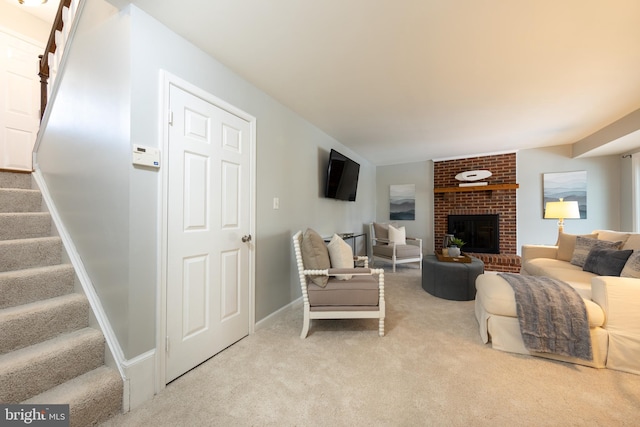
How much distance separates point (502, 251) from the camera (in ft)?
16.1

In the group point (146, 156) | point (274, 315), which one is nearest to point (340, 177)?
point (274, 315)

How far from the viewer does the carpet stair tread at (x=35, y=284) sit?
145 cm

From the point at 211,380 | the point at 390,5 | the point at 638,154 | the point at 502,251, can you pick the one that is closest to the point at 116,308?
the point at 211,380

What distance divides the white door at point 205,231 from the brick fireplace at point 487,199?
179 inches

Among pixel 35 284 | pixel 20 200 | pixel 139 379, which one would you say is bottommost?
pixel 139 379

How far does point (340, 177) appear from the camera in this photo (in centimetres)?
386

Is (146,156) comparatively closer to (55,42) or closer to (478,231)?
(55,42)

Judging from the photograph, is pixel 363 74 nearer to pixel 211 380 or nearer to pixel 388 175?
pixel 211 380

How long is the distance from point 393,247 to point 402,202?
65.3 inches

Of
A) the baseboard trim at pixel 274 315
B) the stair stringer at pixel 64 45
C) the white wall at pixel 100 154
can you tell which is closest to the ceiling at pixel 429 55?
the white wall at pixel 100 154

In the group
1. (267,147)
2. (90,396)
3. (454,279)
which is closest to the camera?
(90,396)

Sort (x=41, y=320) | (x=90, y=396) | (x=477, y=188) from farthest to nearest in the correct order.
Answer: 1. (x=477, y=188)
2. (x=41, y=320)
3. (x=90, y=396)

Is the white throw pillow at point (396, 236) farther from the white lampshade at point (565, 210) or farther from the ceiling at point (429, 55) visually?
the white lampshade at point (565, 210)

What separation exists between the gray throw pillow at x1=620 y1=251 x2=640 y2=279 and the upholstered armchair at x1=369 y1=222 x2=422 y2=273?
269 centimetres
